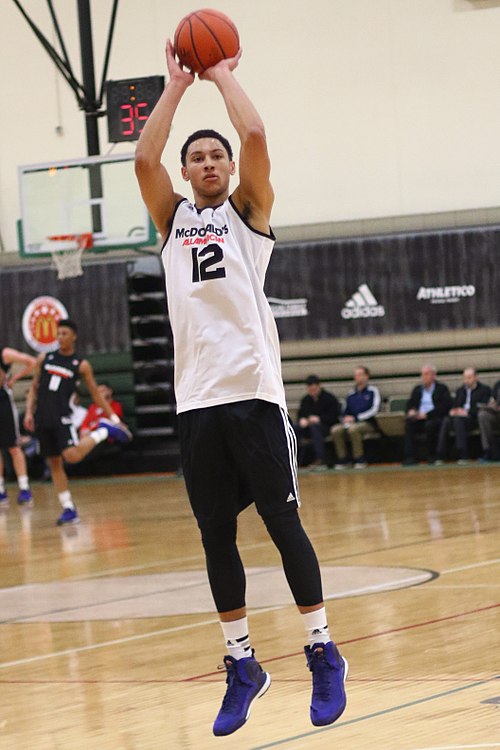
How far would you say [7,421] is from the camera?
14.6 metres

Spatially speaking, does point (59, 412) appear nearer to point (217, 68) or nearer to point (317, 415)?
point (317, 415)

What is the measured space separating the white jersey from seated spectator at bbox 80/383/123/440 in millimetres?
13981

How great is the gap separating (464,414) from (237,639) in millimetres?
12448

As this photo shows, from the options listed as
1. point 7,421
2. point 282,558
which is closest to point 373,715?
point 282,558

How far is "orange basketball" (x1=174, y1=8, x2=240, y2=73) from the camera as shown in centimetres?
411

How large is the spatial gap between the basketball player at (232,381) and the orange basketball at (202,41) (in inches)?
Result: 3.4

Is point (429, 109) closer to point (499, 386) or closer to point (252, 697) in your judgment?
point (499, 386)

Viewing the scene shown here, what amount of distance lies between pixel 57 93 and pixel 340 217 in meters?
4.93

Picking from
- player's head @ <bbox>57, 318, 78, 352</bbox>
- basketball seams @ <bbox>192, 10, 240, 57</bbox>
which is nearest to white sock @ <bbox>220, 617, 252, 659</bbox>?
basketball seams @ <bbox>192, 10, 240, 57</bbox>

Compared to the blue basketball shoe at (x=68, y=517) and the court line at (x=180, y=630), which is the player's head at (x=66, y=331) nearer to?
the blue basketball shoe at (x=68, y=517)

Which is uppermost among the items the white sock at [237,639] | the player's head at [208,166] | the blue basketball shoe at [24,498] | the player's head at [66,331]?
the player's head at [208,166]

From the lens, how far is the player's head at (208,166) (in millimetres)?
4012

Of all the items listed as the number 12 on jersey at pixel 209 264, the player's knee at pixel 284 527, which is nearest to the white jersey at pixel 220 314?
the number 12 on jersey at pixel 209 264

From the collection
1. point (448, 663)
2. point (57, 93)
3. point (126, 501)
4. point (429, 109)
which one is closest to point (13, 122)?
point (57, 93)
